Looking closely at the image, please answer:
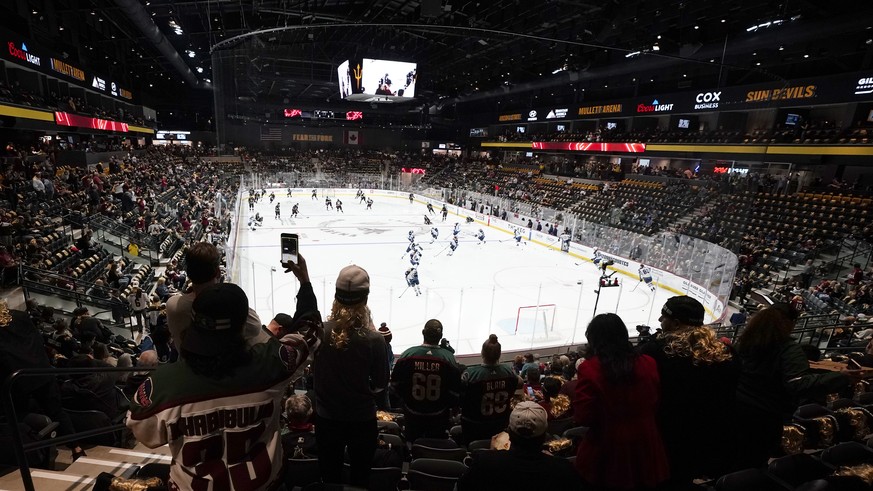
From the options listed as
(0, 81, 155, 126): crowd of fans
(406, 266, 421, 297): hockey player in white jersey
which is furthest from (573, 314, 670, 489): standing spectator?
(0, 81, 155, 126): crowd of fans

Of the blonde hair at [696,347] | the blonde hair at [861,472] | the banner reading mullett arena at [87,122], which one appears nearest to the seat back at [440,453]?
the blonde hair at [696,347]

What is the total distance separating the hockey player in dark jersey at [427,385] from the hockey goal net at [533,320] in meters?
8.48

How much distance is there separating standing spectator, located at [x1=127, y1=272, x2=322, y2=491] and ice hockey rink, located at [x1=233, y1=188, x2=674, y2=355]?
895cm

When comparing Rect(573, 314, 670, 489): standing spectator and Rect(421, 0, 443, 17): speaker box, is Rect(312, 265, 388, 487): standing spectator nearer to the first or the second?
Rect(573, 314, 670, 489): standing spectator

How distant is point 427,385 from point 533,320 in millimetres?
9943

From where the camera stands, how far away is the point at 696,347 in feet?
6.97

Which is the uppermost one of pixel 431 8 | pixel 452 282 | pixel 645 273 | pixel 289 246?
pixel 431 8

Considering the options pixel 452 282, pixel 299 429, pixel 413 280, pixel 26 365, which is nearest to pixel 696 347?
pixel 299 429

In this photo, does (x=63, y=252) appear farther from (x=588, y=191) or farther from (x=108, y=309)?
(x=588, y=191)

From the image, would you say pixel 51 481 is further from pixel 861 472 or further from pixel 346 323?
pixel 861 472

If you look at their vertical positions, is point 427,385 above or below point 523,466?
below

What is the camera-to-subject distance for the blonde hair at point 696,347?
2.11 metres

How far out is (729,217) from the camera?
14273 millimetres

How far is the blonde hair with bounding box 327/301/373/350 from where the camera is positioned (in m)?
2.17
